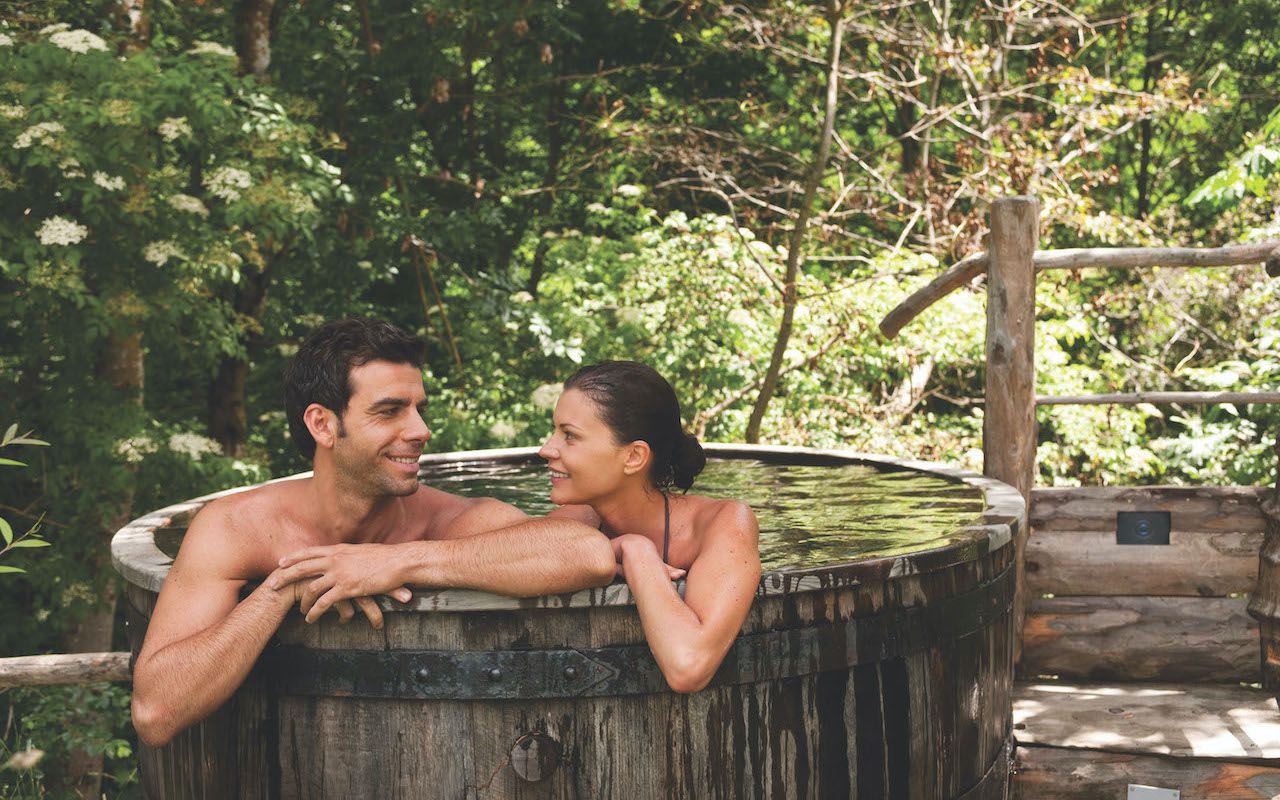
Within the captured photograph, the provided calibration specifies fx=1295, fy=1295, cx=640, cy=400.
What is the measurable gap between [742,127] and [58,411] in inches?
254

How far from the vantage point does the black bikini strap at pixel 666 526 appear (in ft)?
8.83

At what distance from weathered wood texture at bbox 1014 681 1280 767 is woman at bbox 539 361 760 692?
67.2 inches

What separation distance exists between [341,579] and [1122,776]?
8.15ft

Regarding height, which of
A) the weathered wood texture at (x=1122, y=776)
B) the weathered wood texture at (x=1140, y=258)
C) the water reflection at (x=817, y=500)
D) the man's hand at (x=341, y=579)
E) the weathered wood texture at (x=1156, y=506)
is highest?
the weathered wood texture at (x=1140, y=258)

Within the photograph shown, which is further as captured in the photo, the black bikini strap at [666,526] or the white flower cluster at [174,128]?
the white flower cluster at [174,128]

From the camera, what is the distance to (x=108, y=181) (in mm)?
5410

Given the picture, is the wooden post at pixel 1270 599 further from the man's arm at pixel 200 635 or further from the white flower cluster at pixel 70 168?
the white flower cluster at pixel 70 168

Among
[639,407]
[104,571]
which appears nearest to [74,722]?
[104,571]

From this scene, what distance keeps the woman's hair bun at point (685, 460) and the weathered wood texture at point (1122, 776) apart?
5.10 ft

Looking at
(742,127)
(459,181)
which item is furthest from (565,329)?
(742,127)

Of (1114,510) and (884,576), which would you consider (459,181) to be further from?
(884,576)

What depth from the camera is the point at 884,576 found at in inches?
101

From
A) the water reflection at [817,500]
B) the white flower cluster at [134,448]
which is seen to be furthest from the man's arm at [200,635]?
the white flower cluster at [134,448]

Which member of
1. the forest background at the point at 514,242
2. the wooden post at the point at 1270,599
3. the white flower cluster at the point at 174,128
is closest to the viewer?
the wooden post at the point at 1270,599
